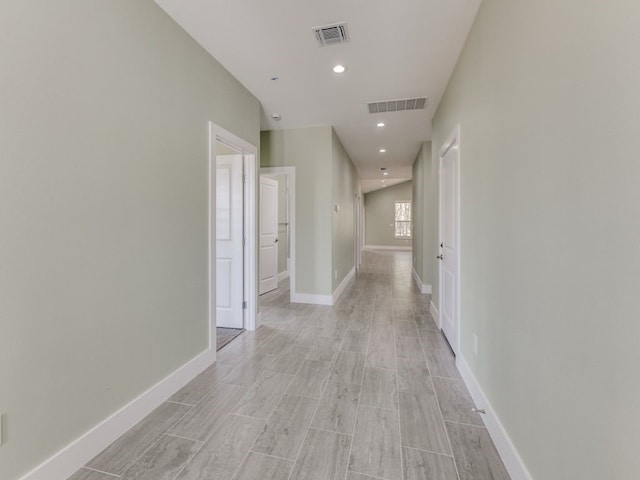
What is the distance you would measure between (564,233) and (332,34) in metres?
2.18

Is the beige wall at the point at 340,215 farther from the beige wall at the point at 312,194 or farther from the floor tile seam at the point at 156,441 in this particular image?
the floor tile seam at the point at 156,441

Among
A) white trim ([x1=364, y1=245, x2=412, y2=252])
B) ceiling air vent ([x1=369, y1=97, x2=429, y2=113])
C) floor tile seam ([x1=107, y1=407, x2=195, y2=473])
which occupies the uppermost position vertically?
ceiling air vent ([x1=369, y1=97, x2=429, y2=113])

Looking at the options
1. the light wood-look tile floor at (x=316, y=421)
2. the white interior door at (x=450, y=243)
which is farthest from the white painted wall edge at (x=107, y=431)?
the white interior door at (x=450, y=243)

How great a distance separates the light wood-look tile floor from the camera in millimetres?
1541

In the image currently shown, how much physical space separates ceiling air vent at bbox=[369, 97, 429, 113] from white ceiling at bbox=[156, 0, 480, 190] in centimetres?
11

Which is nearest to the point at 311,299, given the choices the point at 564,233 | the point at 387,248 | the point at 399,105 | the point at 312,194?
the point at 312,194

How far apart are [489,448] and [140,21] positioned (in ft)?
10.9

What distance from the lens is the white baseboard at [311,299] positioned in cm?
473

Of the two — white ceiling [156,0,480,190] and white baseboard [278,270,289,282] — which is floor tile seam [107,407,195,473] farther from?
white baseboard [278,270,289,282]

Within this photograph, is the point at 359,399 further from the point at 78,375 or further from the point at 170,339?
the point at 78,375

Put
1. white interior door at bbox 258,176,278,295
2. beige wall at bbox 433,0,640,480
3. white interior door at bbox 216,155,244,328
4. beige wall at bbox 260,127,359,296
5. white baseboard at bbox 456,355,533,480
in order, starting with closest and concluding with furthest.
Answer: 1. beige wall at bbox 433,0,640,480
2. white baseboard at bbox 456,355,533,480
3. white interior door at bbox 216,155,244,328
4. beige wall at bbox 260,127,359,296
5. white interior door at bbox 258,176,278,295

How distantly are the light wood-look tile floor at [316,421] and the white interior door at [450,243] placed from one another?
0.30 m

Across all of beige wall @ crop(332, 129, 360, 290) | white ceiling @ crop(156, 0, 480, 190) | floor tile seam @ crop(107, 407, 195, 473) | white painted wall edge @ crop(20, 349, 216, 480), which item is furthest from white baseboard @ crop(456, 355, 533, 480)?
beige wall @ crop(332, 129, 360, 290)

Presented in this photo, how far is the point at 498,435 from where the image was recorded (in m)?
1.65
